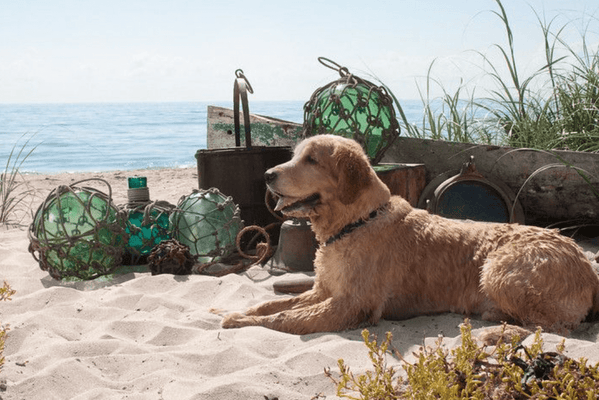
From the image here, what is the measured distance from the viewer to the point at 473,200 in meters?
6.35

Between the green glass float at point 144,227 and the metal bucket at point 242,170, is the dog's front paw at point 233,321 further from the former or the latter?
the metal bucket at point 242,170

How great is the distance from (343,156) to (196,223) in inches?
91.0

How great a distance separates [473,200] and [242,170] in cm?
235

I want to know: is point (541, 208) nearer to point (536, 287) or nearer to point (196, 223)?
point (536, 287)

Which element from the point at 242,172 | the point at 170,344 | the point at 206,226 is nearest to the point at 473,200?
the point at 242,172

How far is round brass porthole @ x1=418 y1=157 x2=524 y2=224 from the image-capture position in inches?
247

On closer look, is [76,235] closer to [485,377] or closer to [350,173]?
[350,173]

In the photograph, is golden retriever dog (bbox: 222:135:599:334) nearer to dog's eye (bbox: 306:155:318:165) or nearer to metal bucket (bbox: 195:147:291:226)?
dog's eye (bbox: 306:155:318:165)

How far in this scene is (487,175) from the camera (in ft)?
21.9

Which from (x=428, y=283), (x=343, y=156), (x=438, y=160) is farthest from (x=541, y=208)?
(x=343, y=156)

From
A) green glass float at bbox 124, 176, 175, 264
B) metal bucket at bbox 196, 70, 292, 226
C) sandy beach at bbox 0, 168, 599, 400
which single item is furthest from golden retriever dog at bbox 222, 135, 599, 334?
metal bucket at bbox 196, 70, 292, 226

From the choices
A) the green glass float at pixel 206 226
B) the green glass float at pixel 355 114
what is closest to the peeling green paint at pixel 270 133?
the green glass float at pixel 355 114

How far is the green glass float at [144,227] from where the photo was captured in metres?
6.08

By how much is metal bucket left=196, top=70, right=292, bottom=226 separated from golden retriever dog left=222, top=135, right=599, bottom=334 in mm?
2364
